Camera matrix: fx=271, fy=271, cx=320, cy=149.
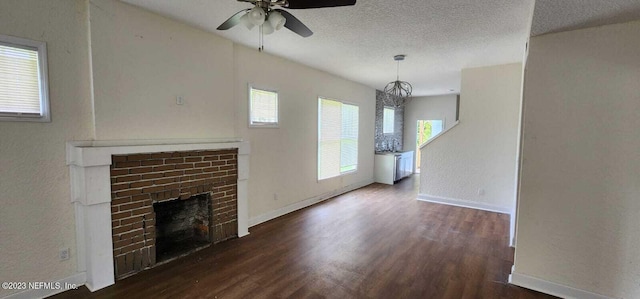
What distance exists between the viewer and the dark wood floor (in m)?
2.38

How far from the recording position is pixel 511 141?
14.9 ft

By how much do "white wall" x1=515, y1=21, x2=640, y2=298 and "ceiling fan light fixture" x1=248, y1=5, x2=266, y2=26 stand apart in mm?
2288

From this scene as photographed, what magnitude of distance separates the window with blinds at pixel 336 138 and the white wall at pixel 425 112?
336 centimetres

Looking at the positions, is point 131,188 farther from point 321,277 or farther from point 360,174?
point 360,174

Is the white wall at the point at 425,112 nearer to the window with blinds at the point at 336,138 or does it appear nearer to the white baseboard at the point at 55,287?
the window with blinds at the point at 336,138

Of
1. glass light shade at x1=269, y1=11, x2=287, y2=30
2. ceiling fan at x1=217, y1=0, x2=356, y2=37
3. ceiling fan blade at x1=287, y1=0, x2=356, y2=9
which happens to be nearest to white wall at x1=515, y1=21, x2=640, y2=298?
ceiling fan blade at x1=287, y1=0, x2=356, y2=9

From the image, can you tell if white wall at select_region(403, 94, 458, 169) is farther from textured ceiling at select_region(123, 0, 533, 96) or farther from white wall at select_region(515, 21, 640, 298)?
white wall at select_region(515, 21, 640, 298)

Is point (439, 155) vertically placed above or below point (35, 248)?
above

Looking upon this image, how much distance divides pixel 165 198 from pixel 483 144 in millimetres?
4939

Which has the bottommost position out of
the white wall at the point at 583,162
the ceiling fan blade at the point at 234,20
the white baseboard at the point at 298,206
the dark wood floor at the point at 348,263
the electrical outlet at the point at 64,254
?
the dark wood floor at the point at 348,263

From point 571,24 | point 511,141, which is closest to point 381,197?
point 511,141

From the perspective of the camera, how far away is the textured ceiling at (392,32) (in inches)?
97.3

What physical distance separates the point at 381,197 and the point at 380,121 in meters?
2.82

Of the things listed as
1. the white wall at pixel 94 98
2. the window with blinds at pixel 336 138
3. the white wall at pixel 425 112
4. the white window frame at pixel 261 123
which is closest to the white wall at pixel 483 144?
the window with blinds at pixel 336 138
